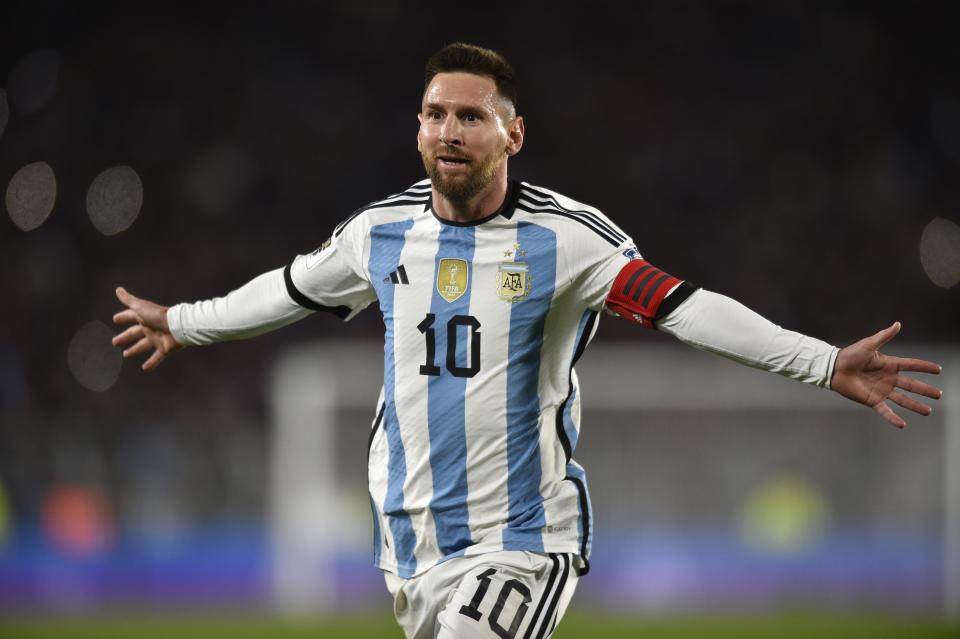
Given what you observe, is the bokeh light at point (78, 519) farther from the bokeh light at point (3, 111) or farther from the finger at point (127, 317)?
the finger at point (127, 317)

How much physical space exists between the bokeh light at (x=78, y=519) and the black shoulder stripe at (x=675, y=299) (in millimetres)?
8949

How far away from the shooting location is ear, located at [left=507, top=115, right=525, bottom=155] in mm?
4102

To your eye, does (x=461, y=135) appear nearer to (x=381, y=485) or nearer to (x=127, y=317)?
(x=381, y=485)

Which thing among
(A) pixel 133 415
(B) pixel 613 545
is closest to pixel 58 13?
(A) pixel 133 415

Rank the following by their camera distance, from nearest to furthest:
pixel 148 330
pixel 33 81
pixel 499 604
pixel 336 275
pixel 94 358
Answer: pixel 499 604 → pixel 336 275 → pixel 148 330 → pixel 94 358 → pixel 33 81

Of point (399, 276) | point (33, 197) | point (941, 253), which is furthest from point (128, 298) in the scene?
point (941, 253)

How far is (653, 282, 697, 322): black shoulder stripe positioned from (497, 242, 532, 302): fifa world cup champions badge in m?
0.42

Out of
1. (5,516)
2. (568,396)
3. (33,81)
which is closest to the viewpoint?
(568,396)

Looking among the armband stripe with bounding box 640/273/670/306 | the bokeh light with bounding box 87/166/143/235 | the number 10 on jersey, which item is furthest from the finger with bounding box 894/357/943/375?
the bokeh light with bounding box 87/166/143/235

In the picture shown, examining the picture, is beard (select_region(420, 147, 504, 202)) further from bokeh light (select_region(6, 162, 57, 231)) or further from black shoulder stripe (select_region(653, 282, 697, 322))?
bokeh light (select_region(6, 162, 57, 231))

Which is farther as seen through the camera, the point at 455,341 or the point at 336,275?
the point at 336,275

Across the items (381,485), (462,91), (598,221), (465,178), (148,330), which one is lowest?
(381,485)

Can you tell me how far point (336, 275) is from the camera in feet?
14.1

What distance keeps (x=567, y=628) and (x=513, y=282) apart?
19.3 feet
